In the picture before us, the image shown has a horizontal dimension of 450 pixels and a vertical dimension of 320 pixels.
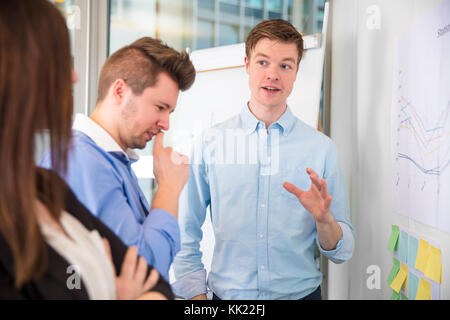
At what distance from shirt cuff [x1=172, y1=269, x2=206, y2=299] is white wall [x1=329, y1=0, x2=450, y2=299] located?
0.62 meters

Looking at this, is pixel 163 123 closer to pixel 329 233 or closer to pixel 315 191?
pixel 315 191

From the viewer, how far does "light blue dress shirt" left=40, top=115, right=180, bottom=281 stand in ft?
2.55

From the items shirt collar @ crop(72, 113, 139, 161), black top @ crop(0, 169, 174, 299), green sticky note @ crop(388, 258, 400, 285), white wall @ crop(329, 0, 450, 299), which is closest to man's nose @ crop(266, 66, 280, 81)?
white wall @ crop(329, 0, 450, 299)

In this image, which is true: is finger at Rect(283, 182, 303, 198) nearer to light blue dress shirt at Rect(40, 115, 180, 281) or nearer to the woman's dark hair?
light blue dress shirt at Rect(40, 115, 180, 281)

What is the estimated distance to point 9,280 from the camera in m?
0.52

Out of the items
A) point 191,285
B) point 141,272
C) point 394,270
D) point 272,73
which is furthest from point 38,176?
point 394,270

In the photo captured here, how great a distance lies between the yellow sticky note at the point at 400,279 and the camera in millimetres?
1162

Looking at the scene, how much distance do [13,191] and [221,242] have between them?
84 cm

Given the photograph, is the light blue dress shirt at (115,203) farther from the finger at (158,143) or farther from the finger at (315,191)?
the finger at (315,191)

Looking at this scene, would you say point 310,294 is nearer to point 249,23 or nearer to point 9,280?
point 9,280

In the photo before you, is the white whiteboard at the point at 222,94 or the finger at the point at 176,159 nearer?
the finger at the point at 176,159

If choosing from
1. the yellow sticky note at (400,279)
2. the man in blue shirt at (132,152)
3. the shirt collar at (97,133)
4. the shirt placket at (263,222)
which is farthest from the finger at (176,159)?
the yellow sticky note at (400,279)

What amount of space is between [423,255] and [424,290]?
3.6 inches

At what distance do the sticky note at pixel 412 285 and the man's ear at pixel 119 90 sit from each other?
930 mm
